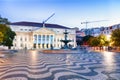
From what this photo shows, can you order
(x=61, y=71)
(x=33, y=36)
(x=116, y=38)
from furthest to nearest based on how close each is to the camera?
1. (x=33, y=36)
2. (x=116, y=38)
3. (x=61, y=71)

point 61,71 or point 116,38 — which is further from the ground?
point 116,38

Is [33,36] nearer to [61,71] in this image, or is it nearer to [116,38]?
[116,38]

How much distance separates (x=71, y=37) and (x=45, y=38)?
16301 mm

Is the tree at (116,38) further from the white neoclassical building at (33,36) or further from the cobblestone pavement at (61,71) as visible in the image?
the white neoclassical building at (33,36)

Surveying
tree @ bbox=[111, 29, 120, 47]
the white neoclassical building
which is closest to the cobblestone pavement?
tree @ bbox=[111, 29, 120, 47]

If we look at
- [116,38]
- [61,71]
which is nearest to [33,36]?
[116,38]

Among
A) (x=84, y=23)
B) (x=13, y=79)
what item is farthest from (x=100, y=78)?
(x=84, y=23)

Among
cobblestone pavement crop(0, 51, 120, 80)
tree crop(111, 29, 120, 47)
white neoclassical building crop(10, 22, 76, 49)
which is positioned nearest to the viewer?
→ cobblestone pavement crop(0, 51, 120, 80)

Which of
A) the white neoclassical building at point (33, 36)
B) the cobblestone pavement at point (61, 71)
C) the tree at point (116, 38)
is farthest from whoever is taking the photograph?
the white neoclassical building at point (33, 36)

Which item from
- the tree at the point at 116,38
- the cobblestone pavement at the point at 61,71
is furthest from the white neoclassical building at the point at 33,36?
the cobblestone pavement at the point at 61,71

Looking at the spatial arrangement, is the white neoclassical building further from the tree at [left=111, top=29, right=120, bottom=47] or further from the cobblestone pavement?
the cobblestone pavement

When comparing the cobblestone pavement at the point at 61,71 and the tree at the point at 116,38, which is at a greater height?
the tree at the point at 116,38

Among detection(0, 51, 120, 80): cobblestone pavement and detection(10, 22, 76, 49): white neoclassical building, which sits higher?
detection(10, 22, 76, 49): white neoclassical building

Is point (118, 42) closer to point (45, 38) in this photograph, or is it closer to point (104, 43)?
point (104, 43)
